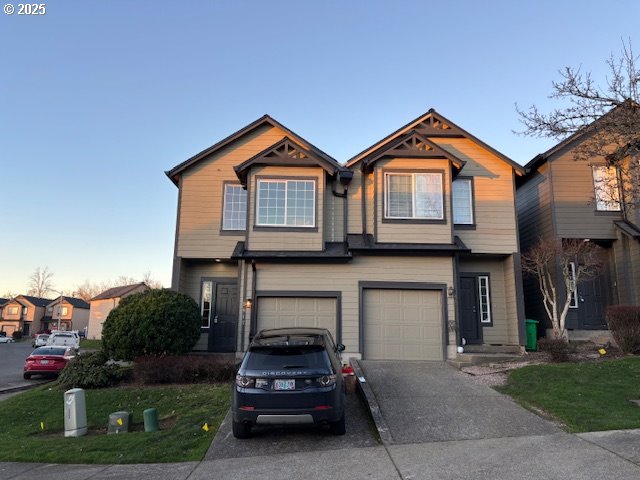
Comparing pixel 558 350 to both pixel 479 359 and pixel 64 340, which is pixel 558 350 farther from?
pixel 64 340

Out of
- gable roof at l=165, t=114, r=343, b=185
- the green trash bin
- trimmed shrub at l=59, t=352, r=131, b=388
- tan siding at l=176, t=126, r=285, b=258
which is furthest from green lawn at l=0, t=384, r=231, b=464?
the green trash bin

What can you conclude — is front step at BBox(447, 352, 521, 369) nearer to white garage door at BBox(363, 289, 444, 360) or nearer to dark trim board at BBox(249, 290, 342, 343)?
white garage door at BBox(363, 289, 444, 360)

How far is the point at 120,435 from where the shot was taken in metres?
8.04

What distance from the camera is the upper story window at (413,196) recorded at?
14.5 meters

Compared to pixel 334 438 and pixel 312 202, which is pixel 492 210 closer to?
pixel 312 202

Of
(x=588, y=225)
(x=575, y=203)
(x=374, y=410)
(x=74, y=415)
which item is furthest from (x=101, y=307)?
(x=374, y=410)

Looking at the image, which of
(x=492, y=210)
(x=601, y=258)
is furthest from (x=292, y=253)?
(x=601, y=258)

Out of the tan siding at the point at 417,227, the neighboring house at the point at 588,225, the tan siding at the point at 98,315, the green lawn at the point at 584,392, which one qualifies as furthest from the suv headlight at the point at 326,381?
the tan siding at the point at 98,315

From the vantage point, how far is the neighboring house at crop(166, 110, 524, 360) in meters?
13.9

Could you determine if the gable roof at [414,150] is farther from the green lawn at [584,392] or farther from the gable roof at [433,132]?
the green lawn at [584,392]

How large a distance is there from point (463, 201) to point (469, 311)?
3.70m

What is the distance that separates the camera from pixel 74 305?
259 ft

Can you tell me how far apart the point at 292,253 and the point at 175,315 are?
3.78 metres

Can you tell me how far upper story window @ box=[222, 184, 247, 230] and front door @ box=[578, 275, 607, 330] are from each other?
470 inches
